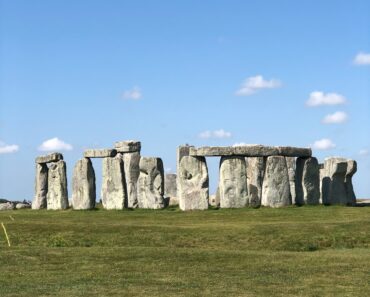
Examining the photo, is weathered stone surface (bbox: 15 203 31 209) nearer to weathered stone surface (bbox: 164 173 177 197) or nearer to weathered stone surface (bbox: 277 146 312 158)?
weathered stone surface (bbox: 164 173 177 197)

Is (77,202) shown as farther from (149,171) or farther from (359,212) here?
(359,212)

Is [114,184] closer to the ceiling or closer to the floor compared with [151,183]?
closer to the ceiling

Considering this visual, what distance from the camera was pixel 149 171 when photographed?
128 ft

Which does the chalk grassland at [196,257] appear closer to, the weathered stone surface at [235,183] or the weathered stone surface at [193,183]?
the weathered stone surface at [235,183]

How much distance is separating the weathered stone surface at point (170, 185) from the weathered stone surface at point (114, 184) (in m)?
9.93

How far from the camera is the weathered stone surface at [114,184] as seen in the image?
131ft

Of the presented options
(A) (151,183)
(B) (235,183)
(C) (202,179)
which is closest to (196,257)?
(B) (235,183)

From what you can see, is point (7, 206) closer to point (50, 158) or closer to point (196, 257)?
point (50, 158)

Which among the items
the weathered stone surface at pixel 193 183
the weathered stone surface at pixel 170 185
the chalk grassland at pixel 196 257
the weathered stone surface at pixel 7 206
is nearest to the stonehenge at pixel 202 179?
the weathered stone surface at pixel 193 183

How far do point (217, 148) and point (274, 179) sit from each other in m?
3.04

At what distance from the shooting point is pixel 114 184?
40.2 m

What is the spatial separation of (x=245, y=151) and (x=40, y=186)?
13.8m

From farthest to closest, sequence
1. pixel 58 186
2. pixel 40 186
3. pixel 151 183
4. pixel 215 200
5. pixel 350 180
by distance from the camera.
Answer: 1. pixel 40 186
2. pixel 58 186
3. pixel 215 200
4. pixel 350 180
5. pixel 151 183

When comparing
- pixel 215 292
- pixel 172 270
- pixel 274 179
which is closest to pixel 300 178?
pixel 274 179
